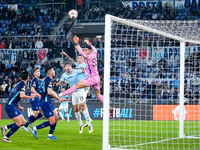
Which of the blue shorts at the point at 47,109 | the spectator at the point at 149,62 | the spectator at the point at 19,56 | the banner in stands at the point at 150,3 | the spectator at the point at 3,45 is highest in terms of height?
the banner in stands at the point at 150,3

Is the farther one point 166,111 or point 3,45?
point 3,45

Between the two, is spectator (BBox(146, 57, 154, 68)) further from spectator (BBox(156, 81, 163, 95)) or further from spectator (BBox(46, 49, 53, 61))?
spectator (BBox(46, 49, 53, 61))

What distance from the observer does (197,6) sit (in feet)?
98.1

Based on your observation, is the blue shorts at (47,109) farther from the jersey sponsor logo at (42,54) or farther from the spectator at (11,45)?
the spectator at (11,45)

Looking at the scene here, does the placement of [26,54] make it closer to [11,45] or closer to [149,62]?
[11,45]

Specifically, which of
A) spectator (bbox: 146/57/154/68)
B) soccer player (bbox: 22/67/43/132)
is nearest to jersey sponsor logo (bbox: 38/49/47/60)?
spectator (bbox: 146/57/154/68)

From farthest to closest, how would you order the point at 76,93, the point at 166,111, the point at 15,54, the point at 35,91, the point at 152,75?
the point at 15,54, the point at 152,75, the point at 166,111, the point at 76,93, the point at 35,91

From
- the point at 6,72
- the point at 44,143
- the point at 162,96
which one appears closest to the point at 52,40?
the point at 6,72

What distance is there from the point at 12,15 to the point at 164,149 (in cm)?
2470

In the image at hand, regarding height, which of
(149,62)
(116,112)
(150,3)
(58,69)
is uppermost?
(150,3)

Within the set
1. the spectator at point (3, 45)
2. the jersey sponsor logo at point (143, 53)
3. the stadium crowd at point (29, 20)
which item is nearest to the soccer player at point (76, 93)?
the jersey sponsor logo at point (143, 53)

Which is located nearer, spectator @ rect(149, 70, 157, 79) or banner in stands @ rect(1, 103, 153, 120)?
banner in stands @ rect(1, 103, 153, 120)

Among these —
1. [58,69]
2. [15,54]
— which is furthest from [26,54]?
[58,69]

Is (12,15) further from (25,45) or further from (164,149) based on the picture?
(164,149)
